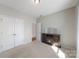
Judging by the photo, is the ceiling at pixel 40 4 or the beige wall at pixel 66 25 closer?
the ceiling at pixel 40 4

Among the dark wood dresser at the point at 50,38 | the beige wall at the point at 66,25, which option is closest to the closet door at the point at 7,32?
the dark wood dresser at the point at 50,38

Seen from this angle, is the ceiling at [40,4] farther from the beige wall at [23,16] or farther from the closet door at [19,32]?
the closet door at [19,32]

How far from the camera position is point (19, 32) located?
19.4 ft

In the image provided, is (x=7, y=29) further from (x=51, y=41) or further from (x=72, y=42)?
(x=72, y=42)

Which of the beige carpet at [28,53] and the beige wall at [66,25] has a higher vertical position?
the beige wall at [66,25]

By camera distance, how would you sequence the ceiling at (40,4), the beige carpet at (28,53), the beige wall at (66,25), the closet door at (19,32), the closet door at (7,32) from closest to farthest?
the beige carpet at (28,53) → the ceiling at (40,4) → the closet door at (7,32) → the beige wall at (66,25) → the closet door at (19,32)

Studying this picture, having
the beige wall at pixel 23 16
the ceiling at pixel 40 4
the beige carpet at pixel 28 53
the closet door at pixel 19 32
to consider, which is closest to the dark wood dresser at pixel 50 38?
the beige wall at pixel 23 16

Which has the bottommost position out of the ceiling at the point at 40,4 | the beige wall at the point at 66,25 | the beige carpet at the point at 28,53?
the beige carpet at the point at 28,53

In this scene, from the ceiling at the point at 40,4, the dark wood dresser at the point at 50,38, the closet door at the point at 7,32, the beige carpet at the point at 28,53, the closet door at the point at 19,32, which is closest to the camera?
the beige carpet at the point at 28,53

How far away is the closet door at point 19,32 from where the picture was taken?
219 inches

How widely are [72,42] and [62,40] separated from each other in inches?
28.0

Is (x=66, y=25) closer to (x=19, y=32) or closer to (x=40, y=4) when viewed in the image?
(x=40, y=4)

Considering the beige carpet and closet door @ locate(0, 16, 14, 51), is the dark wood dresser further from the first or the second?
closet door @ locate(0, 16, 14, 51)

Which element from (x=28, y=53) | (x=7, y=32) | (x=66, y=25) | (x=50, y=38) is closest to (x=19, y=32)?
(x=7, y=32)
